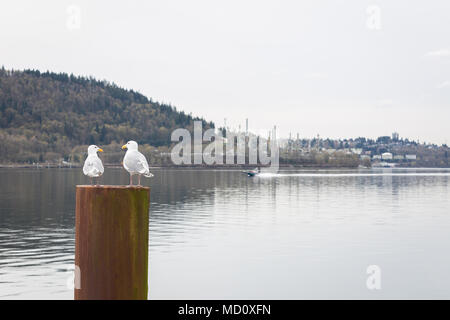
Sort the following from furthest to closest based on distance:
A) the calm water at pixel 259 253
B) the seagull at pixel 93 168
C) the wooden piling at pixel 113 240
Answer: the calm water at pixel 259 253, the seagull at pixel 93 168, the wooden piling at pixel 113 240

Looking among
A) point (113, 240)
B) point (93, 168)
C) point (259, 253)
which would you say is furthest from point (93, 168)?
point (259, 253)

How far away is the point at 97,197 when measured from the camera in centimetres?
996

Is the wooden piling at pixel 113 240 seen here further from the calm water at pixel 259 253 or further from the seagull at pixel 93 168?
the calm water at pixel 259 253

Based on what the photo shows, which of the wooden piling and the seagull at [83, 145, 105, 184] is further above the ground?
the seagull at [83, 145, 105, 184]

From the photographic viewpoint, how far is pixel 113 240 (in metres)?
10.0

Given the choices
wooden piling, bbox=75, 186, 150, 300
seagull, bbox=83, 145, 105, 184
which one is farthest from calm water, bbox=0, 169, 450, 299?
wooden piling, bbox=75, 186, 150, 300

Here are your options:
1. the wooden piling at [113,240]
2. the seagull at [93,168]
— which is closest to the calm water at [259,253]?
the seagull at [93,168]

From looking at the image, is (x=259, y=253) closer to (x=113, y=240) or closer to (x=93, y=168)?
(x=93, y=168)

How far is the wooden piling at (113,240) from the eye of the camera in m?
9.95

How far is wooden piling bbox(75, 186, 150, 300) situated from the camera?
995 centimetres

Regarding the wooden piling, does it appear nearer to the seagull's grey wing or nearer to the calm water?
the seagull's grey wing

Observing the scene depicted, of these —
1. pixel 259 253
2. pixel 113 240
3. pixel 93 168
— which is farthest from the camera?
pixel 259 253
